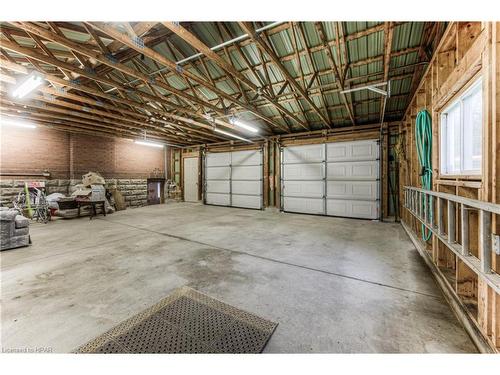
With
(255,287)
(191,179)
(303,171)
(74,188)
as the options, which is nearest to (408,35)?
(255,287)

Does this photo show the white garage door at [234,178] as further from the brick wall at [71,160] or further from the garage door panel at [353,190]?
the brick wall at [71,160]

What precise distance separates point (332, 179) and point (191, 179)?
9.69 meters

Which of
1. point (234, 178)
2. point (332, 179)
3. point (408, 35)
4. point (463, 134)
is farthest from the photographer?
point (234, 178)

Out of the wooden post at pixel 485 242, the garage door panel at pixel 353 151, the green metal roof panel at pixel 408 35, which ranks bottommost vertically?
the wooden post at pixel 485 242

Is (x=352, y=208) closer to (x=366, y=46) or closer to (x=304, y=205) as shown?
(x=304, y=205)

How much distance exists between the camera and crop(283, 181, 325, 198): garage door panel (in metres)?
9.48

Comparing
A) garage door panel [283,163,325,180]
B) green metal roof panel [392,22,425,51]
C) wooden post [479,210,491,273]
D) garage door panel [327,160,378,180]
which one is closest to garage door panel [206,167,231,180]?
garage door panel [283,163,325,180]

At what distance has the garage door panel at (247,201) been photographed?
11.5m

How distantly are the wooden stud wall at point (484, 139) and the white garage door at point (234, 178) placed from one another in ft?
27.0

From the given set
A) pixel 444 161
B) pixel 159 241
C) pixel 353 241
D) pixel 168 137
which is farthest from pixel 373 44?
pixel 168 137

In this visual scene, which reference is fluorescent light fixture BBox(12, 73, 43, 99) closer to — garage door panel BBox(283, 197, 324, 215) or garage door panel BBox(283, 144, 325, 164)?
garage door panel BBox(283, 144, 325, 164)

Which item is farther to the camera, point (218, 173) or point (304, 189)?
point (218, 173)

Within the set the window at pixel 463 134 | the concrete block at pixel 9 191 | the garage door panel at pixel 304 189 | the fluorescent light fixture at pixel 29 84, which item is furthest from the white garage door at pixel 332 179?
the concrete block at pixel 9 191

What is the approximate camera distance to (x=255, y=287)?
116 inches
